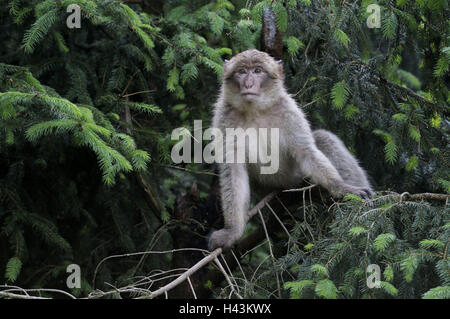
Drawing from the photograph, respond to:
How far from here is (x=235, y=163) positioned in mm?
5562

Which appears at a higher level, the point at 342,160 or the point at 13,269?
the point at 342,160

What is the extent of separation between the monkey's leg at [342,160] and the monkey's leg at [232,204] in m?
0.94

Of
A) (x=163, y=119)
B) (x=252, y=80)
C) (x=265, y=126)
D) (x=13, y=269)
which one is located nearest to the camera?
(x=13, y=269)

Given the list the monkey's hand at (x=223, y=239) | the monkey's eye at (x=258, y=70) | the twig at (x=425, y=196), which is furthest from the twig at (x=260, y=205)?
the twig at (x=425, y=196)

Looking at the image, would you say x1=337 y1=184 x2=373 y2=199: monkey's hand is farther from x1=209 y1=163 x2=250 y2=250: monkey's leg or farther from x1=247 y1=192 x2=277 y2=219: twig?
x1=209 y1=163 x2=250 y2=250: monkey's leg

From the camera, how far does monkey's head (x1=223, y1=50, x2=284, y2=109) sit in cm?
554

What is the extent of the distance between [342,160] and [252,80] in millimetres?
1280

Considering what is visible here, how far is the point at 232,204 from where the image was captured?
536 cm

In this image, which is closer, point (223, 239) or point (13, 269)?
point (13, 269)

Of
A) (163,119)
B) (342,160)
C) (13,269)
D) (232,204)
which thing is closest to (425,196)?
(342,160)

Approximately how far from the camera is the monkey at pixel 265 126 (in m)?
5.39

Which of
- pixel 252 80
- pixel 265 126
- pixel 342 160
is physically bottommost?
pixel 342 160

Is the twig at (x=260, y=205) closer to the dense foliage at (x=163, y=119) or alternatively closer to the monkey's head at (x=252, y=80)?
the dense foliage at (x=163, y=119)

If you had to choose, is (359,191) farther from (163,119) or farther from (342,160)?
(163,119)
